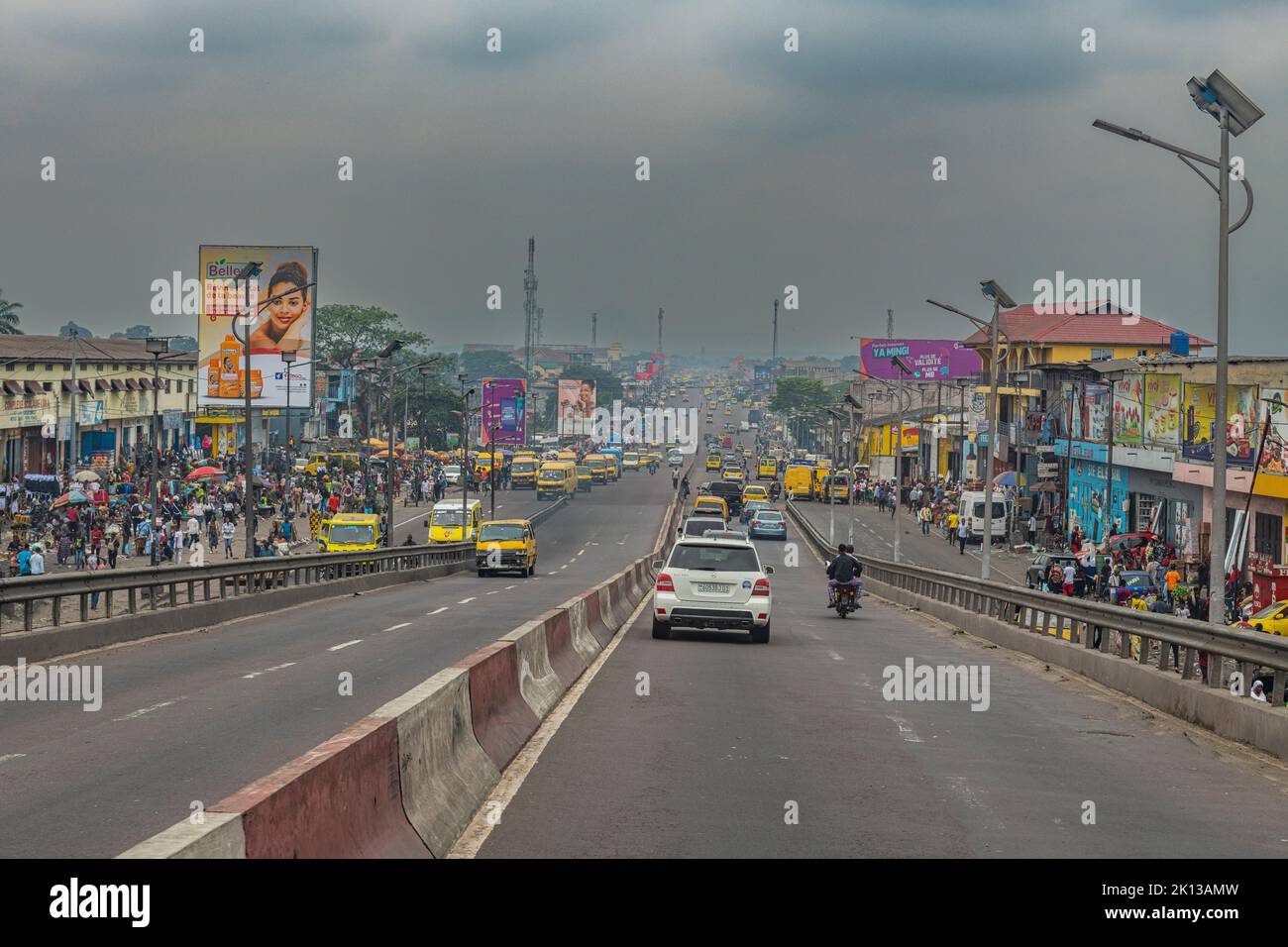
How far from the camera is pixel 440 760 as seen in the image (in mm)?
9766

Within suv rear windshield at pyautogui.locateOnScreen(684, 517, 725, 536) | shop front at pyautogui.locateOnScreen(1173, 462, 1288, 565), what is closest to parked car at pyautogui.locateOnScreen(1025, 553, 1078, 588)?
shop front at pyautogui.locateOnScreen(1173, 462, 1288, 565)

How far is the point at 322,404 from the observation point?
501 ft

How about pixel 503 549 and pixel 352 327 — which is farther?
pixel 352 327

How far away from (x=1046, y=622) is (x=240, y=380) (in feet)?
201

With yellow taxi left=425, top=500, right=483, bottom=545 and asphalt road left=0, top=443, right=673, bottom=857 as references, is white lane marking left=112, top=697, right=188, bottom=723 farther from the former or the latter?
yellow taxi left=425, top=500, right=483, bottom=545

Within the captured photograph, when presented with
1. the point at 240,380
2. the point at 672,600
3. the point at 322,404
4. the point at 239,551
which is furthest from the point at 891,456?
the point at 672,600

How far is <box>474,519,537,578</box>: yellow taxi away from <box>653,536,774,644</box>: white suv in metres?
26.6

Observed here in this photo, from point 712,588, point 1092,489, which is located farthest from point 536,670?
point 1092,489

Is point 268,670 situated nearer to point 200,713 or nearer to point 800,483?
point 200,713

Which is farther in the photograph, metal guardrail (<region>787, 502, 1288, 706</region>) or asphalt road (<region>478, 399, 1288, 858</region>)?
metal guardrail (<region>787, 502, 1288, 706</region>)

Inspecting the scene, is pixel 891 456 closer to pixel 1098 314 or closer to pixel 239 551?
pixel 1098 314

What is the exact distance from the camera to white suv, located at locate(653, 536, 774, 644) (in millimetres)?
24406

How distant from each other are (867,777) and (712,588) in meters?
12.7
